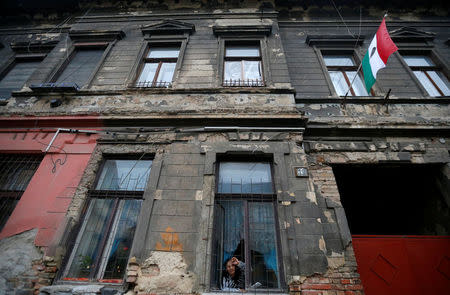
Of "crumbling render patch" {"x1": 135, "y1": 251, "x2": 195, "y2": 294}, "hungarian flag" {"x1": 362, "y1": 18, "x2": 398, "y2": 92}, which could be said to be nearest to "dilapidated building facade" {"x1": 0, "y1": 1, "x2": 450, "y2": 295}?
"crumbling render patch" {"x1": 135, "y1": 251, "x2": 195, "y2": 294}

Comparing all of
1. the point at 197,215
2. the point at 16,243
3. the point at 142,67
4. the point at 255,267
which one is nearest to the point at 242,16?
the point at 142,67

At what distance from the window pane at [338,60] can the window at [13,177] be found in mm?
7313

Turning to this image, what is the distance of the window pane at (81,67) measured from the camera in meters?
5.56

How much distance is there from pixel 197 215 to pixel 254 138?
5.72 ft

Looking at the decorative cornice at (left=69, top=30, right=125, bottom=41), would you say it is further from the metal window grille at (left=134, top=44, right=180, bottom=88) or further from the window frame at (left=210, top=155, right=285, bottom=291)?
the window frame at (left=210, top=155, right=285, bottom=291)

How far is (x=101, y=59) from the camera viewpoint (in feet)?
18.5

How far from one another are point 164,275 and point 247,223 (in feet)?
4.49

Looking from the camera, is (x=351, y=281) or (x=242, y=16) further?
(x=242, y=16)

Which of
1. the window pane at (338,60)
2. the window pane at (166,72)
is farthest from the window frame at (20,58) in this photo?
the window pane at (338,60)

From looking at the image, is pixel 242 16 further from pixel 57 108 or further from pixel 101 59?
pixel 57 108

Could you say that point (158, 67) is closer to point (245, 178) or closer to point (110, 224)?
point (245, 178)

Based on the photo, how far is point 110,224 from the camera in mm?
3441

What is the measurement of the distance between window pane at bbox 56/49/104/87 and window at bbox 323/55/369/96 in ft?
20.8

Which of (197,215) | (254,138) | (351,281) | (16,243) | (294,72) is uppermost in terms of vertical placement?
(294,72)
